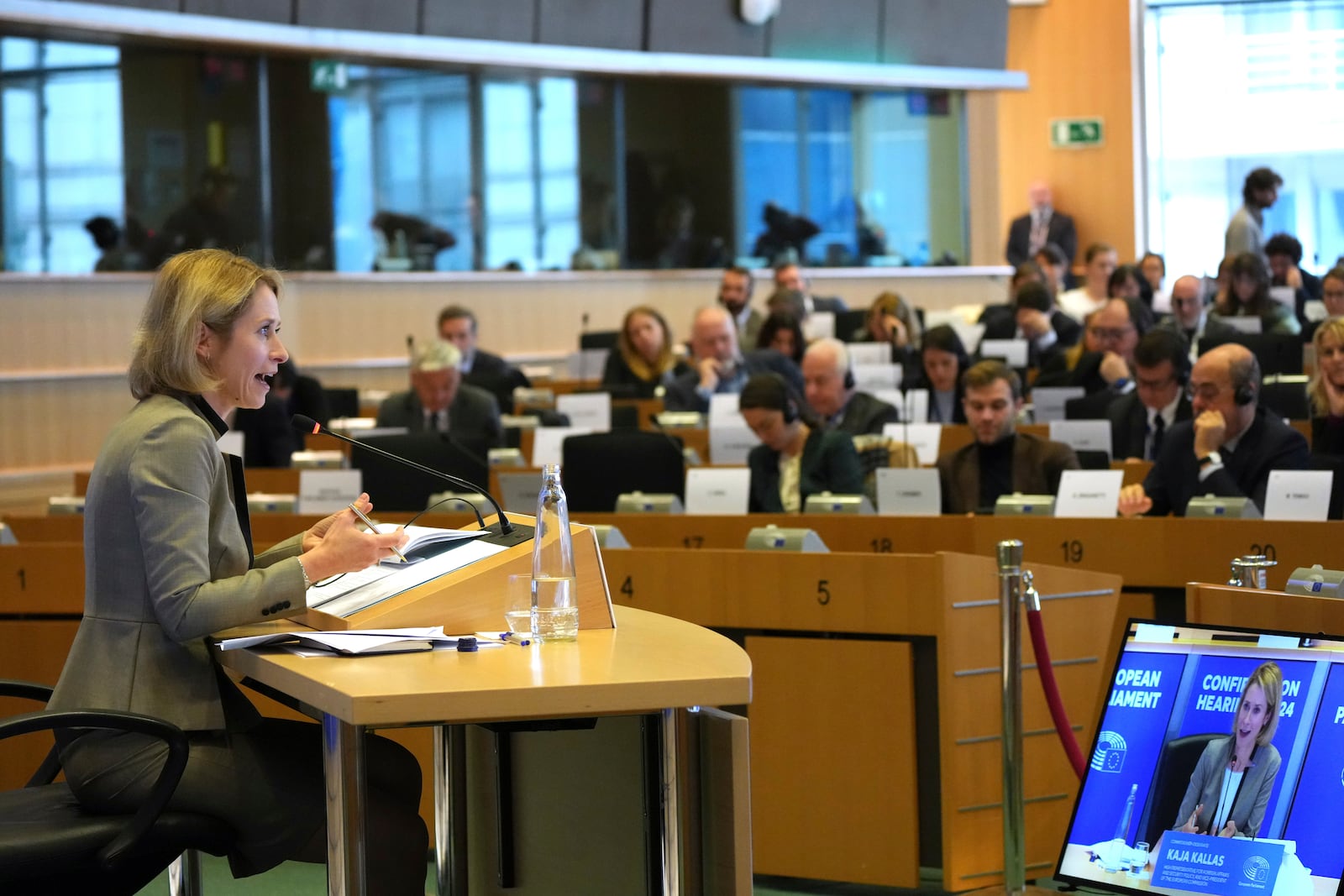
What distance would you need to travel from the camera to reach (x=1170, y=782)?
2.66 meters

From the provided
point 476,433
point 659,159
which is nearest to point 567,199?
point 659,159

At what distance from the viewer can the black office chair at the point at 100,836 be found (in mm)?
2205

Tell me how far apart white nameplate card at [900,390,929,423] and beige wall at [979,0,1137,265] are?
365 inches

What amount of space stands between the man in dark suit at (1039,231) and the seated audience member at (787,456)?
34.1 feet

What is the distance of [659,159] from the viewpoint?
13305mm

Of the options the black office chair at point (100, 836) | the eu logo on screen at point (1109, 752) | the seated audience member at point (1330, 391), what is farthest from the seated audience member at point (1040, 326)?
the black office chair at point (100, 836)

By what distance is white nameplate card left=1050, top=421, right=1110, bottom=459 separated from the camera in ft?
18.7

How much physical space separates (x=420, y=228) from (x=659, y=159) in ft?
7.92

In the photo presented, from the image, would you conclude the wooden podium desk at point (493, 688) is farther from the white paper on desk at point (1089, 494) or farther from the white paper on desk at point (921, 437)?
the white paper on desk at point (921, 437)

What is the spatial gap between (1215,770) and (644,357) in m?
6.39

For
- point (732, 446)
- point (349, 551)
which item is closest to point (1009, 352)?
point (732, 446)

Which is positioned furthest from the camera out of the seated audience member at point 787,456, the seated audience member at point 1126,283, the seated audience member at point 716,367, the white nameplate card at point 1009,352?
the seated audience member at point 1126,283

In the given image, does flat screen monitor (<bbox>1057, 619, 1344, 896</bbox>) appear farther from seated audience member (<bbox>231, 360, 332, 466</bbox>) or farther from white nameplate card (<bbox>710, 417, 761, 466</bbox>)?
seated audience member (<bbox>231, 360, 332, 466</bbox>)

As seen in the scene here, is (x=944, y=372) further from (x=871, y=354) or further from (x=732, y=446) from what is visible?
(x=871, y=354)
